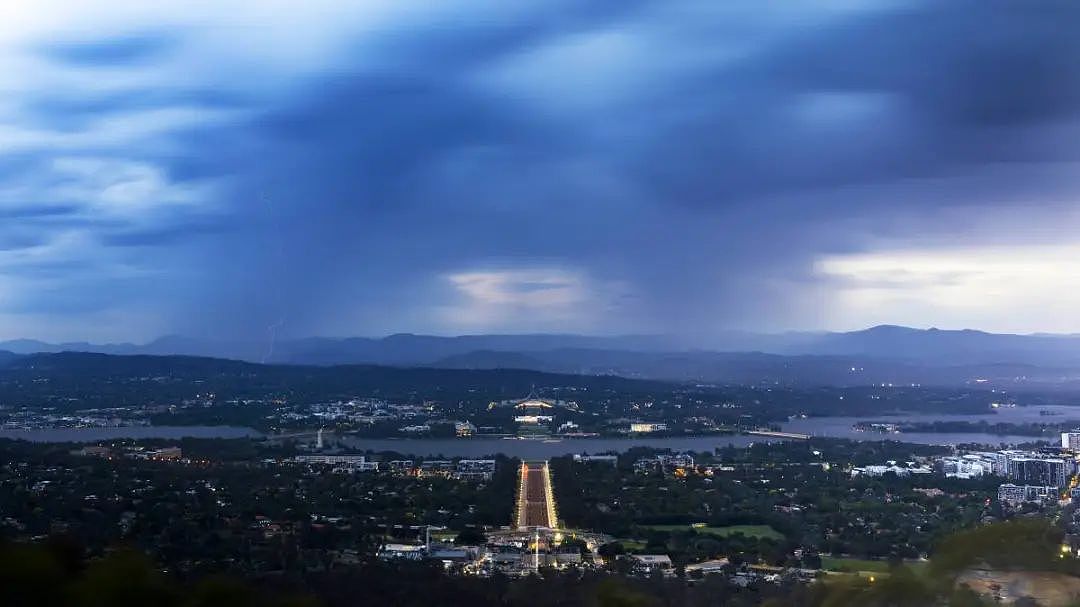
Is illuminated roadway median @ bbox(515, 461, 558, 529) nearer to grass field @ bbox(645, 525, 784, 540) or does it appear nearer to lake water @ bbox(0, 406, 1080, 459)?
grass field @ bbox(645, 525, 784, 540)

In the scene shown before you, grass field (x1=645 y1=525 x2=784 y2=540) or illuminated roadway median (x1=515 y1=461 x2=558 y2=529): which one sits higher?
grass field (x1=645 y1=525 x2=784 y2=540)

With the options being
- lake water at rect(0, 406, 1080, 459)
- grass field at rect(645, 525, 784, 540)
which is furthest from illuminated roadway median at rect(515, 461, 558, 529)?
lake water at rect(0, 406, 1080, 459)

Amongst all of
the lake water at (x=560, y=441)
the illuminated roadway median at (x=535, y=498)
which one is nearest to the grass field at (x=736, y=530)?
the illuminated roadway median at (x=535, y=498)

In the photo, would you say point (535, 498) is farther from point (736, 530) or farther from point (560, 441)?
point (560, 441)

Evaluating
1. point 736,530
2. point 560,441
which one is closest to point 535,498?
point 736,530

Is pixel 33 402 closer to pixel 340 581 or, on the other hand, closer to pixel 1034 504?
pixel 340 581

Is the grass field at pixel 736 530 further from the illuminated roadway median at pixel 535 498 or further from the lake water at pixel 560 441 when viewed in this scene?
the lake water at pixel 560 441

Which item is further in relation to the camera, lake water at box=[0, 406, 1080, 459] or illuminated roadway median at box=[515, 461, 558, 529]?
lake water at box=[0, 406, 1080, 459]
